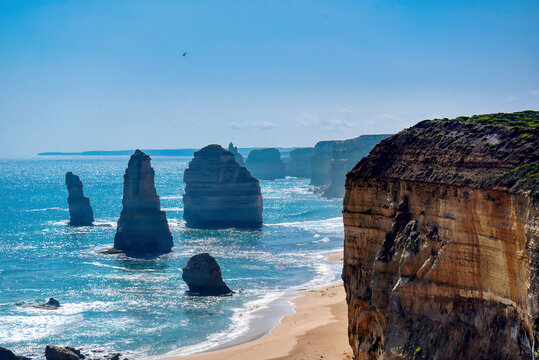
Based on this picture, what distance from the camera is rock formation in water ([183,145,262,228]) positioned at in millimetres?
108750

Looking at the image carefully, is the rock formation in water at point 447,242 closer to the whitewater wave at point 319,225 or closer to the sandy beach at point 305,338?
the sandy beach at point 305,338

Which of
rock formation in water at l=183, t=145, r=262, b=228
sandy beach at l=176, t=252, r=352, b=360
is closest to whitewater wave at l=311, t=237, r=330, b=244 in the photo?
rock formation in water at l=183, t=145, r=262, b=228

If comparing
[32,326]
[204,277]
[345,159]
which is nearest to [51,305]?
[32,326]

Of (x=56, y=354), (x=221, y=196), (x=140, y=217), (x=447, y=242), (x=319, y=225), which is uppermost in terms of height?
(x=447, y=242)

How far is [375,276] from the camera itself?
2784 cm

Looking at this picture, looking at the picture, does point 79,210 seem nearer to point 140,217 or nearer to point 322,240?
point 140,217

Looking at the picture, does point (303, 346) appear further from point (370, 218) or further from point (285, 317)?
point (370, 218)

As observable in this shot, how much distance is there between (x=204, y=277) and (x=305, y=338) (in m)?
17.2

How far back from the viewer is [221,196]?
4284 inches

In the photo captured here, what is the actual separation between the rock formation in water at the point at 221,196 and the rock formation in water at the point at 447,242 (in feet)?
256

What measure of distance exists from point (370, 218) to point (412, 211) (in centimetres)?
Result: 265

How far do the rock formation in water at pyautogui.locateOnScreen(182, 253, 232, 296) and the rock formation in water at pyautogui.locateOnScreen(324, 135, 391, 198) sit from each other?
10683 cm

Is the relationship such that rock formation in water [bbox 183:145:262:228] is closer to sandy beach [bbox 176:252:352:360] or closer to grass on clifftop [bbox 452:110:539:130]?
sandy beach [bbox 176:252:352:360]

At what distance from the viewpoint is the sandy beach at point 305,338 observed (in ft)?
137
